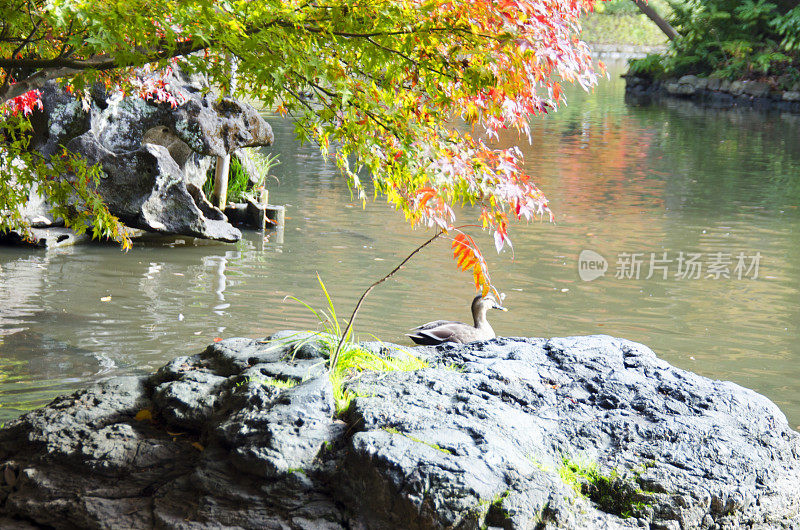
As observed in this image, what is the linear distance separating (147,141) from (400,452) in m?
7.35

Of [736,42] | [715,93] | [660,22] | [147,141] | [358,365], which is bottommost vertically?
[358,365]

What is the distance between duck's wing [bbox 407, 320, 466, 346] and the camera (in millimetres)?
5555

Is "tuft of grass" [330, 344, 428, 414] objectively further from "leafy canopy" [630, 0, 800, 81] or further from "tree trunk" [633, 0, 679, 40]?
"tree trunk" [633, 0, 679, 40]

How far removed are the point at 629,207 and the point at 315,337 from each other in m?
8.85

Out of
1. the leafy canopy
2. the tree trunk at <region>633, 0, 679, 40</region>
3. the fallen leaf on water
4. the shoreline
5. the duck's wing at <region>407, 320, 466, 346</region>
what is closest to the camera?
the fallen leaf on water

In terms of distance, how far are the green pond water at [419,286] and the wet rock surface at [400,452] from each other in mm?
1647

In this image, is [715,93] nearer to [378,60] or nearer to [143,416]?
[378,60]

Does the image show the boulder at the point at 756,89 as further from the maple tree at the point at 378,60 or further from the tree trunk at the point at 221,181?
the maple tree at the point at 378,60

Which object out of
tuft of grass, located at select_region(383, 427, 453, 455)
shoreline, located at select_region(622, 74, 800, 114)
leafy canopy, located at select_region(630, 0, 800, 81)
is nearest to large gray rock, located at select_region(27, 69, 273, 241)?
tuft of grass, located at select_region(383, 427, 453, 455)

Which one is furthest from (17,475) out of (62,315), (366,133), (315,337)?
(62,315)

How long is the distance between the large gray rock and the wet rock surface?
515 cm

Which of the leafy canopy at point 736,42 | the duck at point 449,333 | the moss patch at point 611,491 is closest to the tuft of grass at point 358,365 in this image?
the moss patch at point 611,491

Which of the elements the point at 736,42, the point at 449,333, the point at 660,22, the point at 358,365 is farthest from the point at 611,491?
the point at 660,22

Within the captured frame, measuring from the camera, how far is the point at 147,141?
29.9 feet
